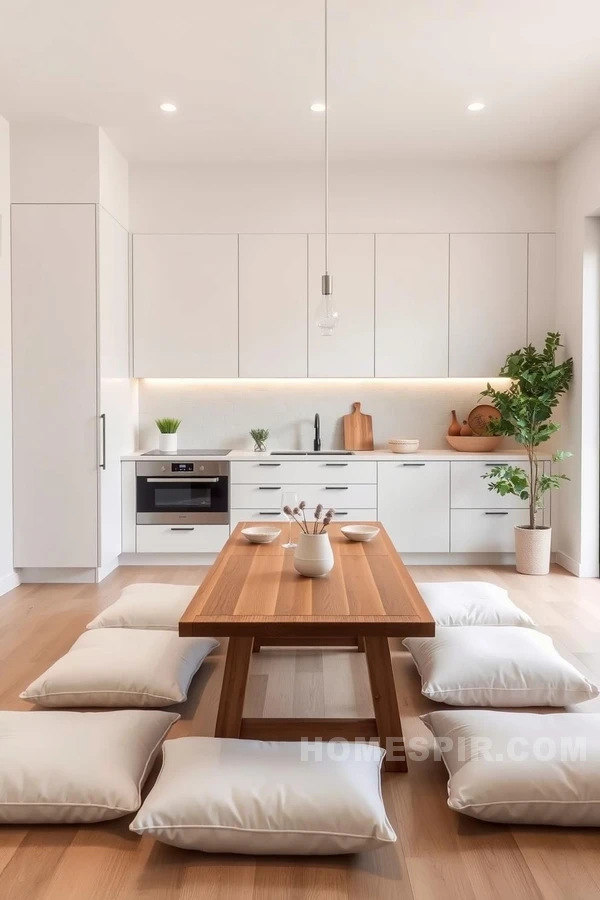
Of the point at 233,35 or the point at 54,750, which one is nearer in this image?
the point at 54,750

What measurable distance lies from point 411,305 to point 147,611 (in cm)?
331

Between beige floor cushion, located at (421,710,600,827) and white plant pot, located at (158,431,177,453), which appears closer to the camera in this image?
beige floor cushion, located at (421,710,600,827)

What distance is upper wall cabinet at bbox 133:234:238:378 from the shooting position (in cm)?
565

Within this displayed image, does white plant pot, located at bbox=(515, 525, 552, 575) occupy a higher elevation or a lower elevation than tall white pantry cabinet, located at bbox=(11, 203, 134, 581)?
lower

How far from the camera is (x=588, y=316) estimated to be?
511 centimetres

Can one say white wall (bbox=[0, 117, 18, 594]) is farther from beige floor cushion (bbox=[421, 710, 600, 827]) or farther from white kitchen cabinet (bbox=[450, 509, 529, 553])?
beige floor cushion (bbox=[421, 710, 600, 827])

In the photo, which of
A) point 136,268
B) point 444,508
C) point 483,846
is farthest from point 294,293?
point 483,846

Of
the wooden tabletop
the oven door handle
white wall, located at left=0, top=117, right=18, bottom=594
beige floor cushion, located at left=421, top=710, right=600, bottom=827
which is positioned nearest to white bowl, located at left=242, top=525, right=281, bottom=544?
the wooden tabletop

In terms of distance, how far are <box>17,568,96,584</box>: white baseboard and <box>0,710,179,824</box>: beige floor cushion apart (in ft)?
8.64

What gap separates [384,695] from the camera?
98.3 inches

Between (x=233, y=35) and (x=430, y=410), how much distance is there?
328cm

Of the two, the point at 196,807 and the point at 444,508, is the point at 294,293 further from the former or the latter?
the point at 196,807

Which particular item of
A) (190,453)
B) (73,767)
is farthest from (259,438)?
(73,767)

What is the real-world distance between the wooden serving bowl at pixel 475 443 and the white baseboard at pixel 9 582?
338cm
